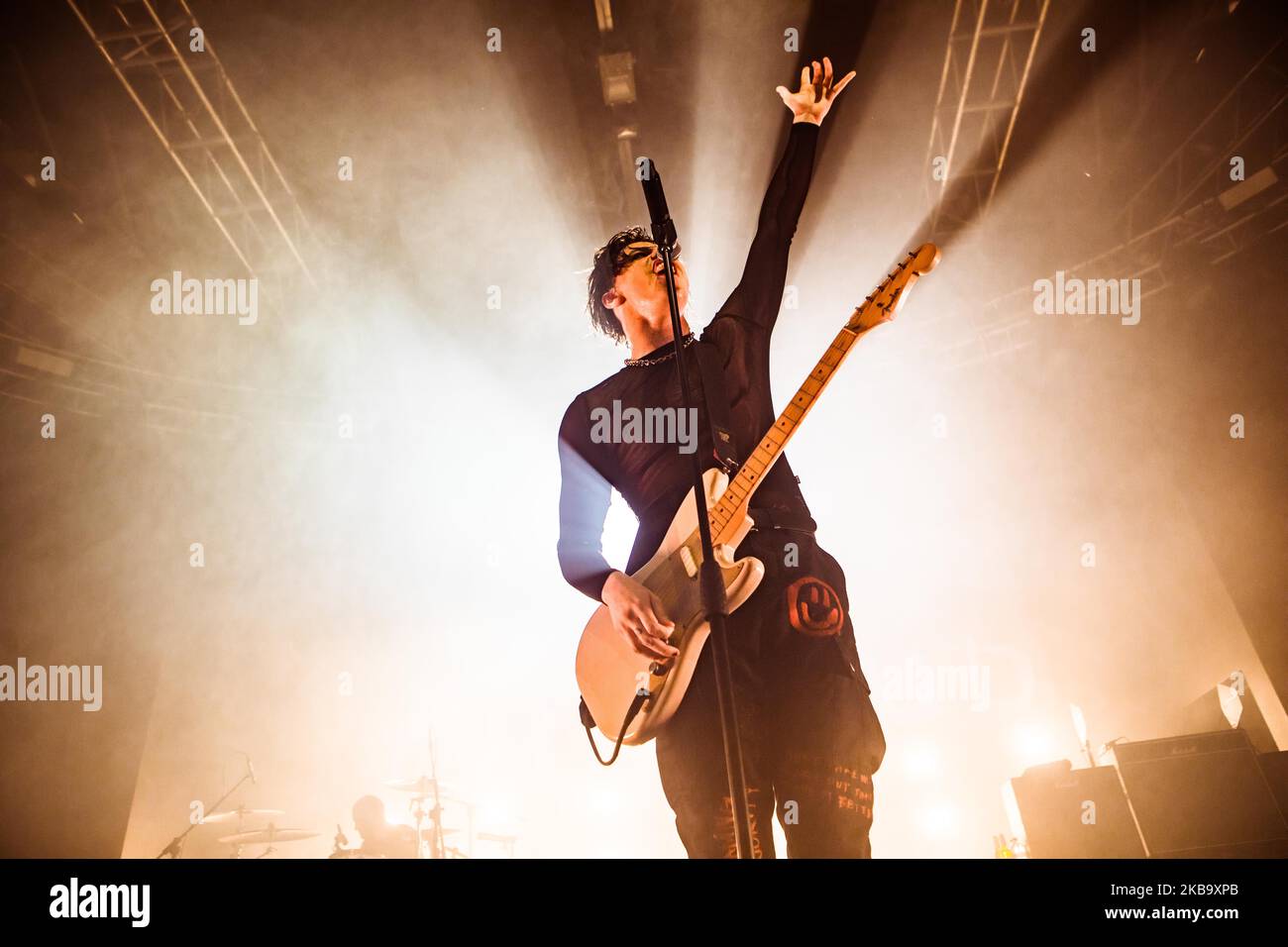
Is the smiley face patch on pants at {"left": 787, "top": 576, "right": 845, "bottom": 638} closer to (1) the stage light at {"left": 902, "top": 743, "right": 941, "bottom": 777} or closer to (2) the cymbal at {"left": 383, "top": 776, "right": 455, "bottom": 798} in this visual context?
(2) the cymbal at {"left": 383, "top": 776, "right": 455, "bottom": 798}

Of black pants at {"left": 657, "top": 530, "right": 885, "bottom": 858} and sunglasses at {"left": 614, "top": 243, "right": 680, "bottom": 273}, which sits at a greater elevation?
sunglasses at {"left": 614, "top": 243, "right": 680, "bottom": 273}

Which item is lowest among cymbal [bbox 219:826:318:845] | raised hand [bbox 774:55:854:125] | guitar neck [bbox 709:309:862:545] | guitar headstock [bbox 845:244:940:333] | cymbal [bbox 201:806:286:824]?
cymbal [bbox 219:826:318:845]

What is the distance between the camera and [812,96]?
8.50 feet

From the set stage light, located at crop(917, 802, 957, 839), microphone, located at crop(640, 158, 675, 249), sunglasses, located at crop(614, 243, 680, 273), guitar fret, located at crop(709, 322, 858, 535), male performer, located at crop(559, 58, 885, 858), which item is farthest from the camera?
stage light, located at crop(917, 802, 957, 839)

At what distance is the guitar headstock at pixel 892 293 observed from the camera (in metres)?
2.33

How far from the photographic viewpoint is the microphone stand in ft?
5.13

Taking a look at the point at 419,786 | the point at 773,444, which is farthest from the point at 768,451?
the point at 419,786

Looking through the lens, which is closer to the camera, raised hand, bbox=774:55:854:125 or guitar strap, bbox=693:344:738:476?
guitar strap, bbox=693:344:738:476

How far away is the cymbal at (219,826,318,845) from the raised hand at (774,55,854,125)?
164 inches

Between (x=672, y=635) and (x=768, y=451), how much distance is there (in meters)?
0.60

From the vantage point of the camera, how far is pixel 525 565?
3.81 meters

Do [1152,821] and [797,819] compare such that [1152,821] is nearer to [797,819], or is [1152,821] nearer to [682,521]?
[797,819]

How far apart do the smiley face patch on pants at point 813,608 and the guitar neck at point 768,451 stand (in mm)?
242

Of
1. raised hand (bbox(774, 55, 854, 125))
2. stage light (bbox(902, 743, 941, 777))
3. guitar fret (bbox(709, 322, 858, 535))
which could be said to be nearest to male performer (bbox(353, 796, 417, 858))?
guitar fret (bbox(709, 322, 858, 535))
